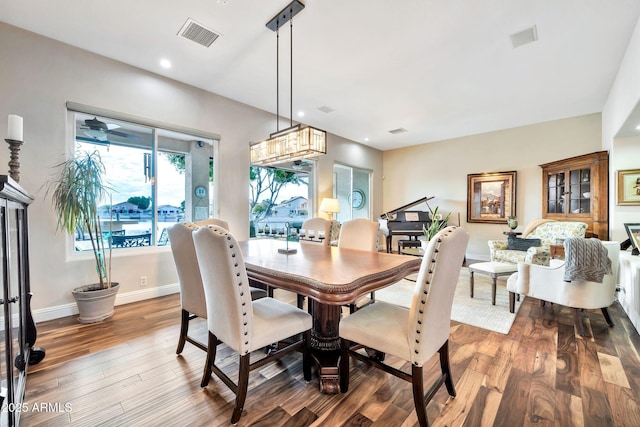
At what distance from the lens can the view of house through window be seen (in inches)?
189

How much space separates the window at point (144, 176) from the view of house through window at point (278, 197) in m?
0.88

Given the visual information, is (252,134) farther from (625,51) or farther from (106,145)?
(625,51)

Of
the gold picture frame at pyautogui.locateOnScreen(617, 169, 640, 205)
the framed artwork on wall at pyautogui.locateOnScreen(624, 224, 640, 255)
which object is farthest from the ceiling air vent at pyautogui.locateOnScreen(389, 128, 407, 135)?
the framed artwork on wall at pyautogui.locateOnScreen(624, 224, 640, 255)

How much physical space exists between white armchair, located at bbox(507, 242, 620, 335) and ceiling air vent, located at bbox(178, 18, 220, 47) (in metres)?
4.03

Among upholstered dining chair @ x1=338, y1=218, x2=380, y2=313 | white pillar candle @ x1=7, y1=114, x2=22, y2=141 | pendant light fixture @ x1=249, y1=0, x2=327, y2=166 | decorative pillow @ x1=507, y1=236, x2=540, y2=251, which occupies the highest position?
pendant light fixture @ x1=249, y1=0, x2=327, y2=166

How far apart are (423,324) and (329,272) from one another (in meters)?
0.59

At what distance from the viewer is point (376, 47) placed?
290cm

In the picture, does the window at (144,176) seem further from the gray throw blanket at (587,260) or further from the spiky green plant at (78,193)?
the gray throw blanket at (587,260)

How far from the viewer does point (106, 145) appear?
328 cm

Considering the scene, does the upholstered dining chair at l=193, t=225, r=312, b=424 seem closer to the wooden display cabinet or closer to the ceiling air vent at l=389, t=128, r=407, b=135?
the wooden display cabinet

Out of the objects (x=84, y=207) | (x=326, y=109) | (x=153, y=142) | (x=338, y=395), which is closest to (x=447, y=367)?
(x=338, y=395)

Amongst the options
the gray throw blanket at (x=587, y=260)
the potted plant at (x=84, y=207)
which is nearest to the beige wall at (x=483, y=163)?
the gray throw blanket at (x=587, y=260)

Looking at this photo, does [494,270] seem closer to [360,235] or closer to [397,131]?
[360,235]

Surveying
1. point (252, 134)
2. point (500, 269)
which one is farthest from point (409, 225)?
point (252, 134)
